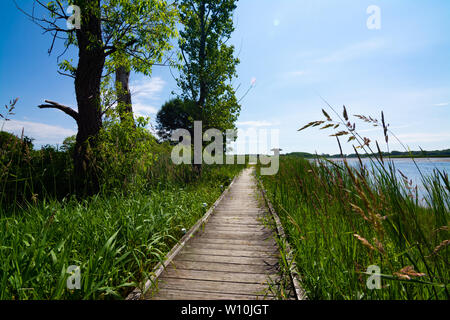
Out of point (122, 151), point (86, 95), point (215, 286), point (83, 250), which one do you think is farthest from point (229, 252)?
point (86, 95)

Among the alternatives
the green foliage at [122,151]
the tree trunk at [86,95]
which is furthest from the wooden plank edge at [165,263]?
the tree trunk at [86,95]

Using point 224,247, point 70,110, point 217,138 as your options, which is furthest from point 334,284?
point 217,138

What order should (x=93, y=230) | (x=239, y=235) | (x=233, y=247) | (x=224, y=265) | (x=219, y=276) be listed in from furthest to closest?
(x=239, y=235) → (x=233, y=247) → (x=224, y=265) → (x=93, y=230) → (x=219, y=276)

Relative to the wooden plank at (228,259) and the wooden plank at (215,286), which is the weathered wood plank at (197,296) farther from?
the wooden plank at (228,259)

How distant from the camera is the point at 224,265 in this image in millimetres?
2570

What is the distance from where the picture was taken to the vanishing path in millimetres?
2039

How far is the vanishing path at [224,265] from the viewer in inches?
80.3

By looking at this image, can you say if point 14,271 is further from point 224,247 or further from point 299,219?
point 299,219

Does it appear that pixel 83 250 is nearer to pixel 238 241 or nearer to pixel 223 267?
pixel 223 267

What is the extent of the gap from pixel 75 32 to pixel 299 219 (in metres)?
6.52

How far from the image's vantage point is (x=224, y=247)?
3.10 m

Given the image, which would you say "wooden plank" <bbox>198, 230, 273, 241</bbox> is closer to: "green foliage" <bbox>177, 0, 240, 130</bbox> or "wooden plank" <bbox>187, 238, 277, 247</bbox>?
"wooden plank" <bbox>187, 238, 277, 247</bbox>

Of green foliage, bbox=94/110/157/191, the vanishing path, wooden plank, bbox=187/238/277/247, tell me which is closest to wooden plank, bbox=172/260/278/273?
the vanishing path
